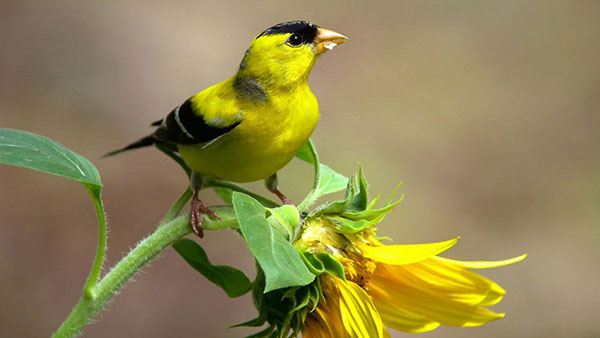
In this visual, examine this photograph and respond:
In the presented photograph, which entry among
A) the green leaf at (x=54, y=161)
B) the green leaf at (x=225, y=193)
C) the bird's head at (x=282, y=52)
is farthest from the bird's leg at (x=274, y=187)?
the green leaf at (x=54, y=161)

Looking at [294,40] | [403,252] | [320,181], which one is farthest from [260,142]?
[403,252]

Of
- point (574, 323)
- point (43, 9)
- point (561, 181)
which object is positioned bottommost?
point (574, 323)

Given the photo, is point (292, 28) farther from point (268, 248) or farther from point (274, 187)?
point (268, 248)

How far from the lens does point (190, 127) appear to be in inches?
56.4

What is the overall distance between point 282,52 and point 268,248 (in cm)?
58

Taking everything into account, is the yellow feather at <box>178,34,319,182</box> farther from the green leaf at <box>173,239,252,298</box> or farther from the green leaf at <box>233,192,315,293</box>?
the green leaf at <box>233,192,315,293</box>

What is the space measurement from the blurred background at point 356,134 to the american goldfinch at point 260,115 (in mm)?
1684

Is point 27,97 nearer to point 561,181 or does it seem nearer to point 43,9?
point 43,9

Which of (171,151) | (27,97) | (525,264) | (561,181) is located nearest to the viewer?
(171,151)

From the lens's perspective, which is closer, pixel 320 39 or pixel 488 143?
pixel 320 39

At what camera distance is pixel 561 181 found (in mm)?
4742

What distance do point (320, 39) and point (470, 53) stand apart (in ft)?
14.6

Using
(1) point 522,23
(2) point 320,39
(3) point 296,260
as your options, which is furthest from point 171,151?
(1) point 522,23

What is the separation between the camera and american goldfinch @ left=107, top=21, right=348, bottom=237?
1303 millimetres
